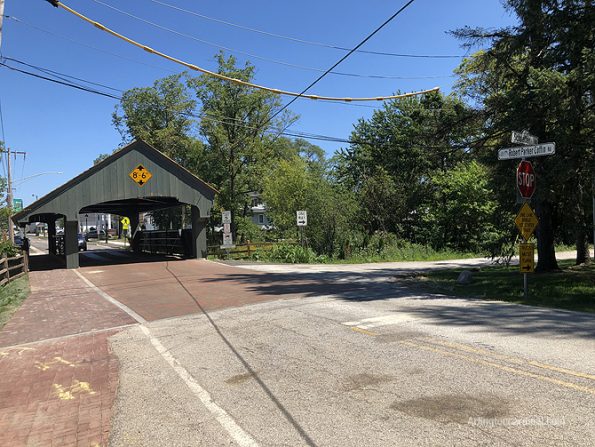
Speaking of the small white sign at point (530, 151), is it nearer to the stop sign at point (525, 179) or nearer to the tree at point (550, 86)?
the stop sign at point (525, 179)

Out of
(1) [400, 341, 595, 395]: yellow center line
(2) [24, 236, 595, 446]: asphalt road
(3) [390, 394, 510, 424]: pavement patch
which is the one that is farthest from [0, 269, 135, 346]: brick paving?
(3) [390, 394, 510, 424]: pavement patch

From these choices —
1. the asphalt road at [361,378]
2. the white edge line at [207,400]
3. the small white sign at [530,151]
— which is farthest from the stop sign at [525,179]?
the white edge line at [207,400]

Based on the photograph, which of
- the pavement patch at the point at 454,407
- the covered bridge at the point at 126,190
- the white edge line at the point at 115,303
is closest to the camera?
the pavement patch at the point at 454,407

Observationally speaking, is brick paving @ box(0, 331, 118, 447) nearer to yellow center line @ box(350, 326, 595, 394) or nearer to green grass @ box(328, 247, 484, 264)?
yellow center line @ box(350, 326, 595, 394)

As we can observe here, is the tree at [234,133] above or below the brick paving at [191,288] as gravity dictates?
above

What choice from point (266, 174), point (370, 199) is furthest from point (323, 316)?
point (266, 174)

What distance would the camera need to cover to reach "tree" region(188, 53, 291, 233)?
41219mm

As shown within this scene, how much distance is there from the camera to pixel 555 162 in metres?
12.5

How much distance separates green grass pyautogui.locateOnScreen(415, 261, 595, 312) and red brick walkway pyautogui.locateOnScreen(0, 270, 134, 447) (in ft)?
28.8

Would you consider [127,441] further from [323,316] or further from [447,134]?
[447,134]

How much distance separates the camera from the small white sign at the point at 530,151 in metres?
11.0

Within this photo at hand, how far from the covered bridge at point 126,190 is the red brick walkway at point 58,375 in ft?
44.1

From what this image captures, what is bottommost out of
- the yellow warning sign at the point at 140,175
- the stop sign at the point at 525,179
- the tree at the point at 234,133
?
the stop sign at the point at 525,179

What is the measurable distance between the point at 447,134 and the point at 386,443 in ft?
46.1
